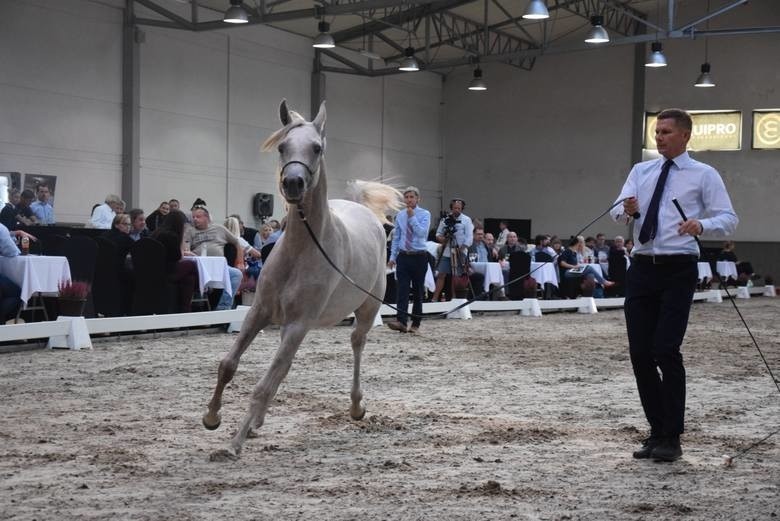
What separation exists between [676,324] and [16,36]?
18602 mm

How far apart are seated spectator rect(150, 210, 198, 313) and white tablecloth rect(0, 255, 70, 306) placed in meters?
1.45

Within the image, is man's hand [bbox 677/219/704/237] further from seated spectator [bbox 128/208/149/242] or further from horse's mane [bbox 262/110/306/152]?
seated spectator [bbox 128/208/149/242]

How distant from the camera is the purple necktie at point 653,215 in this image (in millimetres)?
5340

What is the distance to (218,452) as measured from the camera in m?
5.05

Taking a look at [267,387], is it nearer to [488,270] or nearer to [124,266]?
[124,266]

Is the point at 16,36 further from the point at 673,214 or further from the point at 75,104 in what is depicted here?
the point at 673,214

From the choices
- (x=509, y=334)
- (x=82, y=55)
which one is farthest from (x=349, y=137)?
(x=509, y=334)

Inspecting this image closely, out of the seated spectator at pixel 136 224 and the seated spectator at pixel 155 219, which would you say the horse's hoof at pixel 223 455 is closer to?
the seated spectator at pixel 136 224

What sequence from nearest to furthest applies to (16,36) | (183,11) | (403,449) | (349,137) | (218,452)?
1. (218,452)
2. (403,449)
3. (16,36)
4. (183,11)
5. (349,137)

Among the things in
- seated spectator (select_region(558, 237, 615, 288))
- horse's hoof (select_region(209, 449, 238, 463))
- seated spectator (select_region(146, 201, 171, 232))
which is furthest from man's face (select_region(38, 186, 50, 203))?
horse's hoof (select_region(209, 449, 238, 463))

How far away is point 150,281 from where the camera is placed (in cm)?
1177

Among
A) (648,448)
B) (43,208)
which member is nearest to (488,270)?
(43,208)

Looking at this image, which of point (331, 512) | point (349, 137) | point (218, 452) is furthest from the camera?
point (349, 137)

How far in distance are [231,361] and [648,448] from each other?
2.34m
